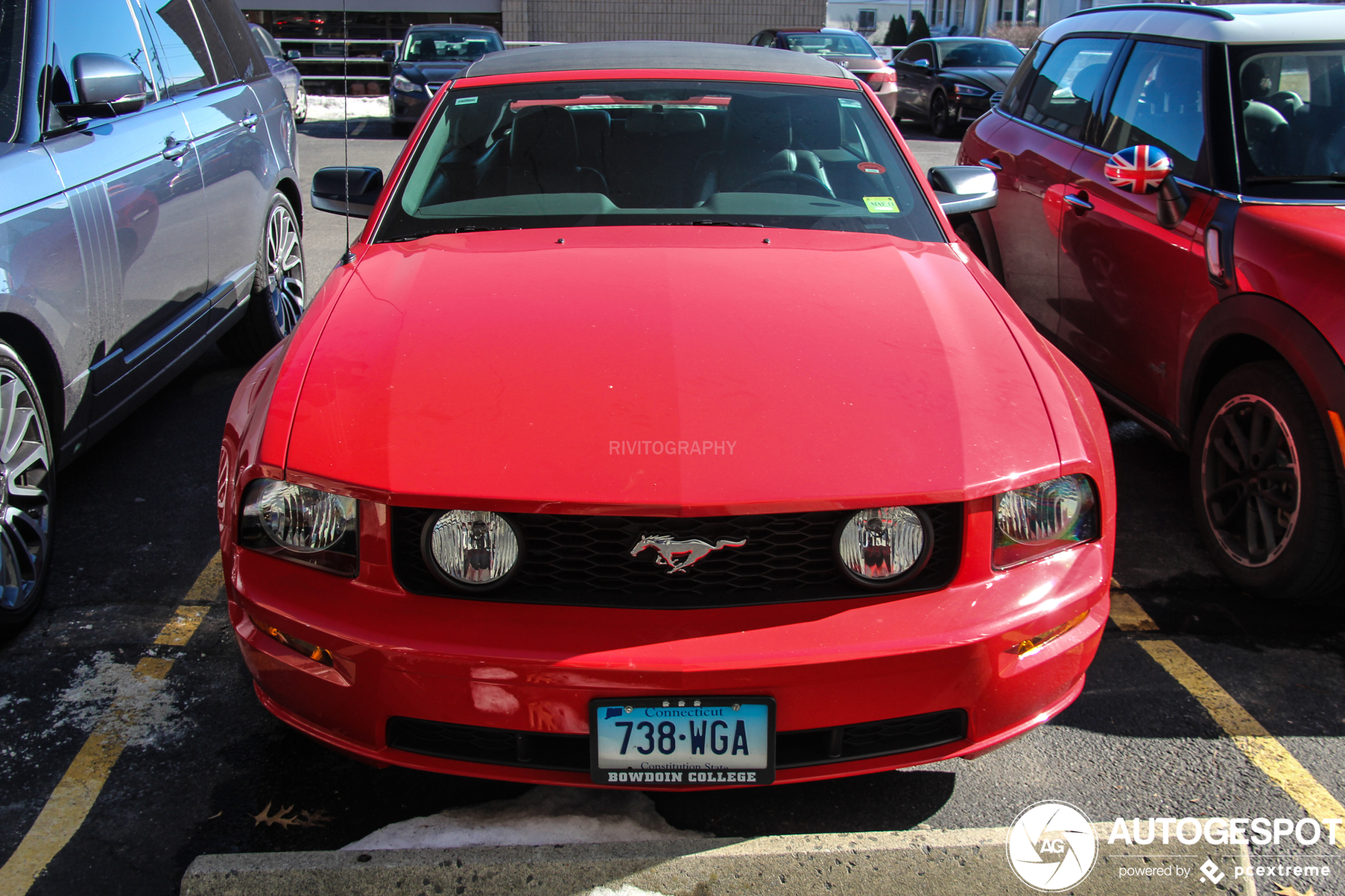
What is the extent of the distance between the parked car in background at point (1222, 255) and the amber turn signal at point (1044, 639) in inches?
49.6

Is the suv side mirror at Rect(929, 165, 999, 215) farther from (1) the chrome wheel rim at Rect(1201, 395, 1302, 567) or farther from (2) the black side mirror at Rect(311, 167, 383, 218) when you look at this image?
(2) the black side mirror at Rect(311, 167, 383, 218)

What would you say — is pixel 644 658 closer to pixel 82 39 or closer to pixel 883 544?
pixel 883 544

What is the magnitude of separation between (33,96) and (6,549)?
4.52 ft

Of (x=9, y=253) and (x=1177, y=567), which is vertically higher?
(x=9, y=253)

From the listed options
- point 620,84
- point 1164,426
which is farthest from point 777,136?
point 1164,426

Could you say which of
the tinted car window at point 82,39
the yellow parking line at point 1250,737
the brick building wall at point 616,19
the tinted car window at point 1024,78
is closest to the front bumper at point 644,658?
the yellow parking line at point 1250,737

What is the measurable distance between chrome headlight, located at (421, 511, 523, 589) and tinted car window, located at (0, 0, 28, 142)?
2124 millimetres

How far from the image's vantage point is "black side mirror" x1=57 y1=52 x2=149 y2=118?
3316 mm

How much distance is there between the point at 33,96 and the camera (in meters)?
3.26

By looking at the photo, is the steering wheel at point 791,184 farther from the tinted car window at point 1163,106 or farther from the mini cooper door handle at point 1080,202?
the mini cooper door handle at point 1080,202

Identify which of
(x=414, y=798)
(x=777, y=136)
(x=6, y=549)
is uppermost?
(x=777, y=136)

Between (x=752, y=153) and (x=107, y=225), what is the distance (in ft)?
6.64

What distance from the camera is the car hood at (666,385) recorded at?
1.95 m

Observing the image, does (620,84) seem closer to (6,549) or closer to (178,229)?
(178,229)
